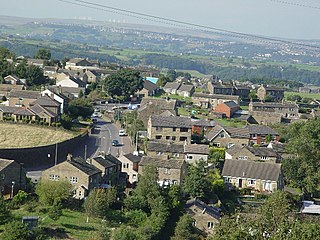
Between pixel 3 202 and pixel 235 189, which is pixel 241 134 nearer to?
pixel 235 189

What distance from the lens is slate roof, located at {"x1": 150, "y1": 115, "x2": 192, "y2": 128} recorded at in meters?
26.6

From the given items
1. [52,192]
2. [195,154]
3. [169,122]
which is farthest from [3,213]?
[169,122]

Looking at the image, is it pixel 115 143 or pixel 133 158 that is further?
pixel 115 143

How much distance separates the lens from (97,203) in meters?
16.5

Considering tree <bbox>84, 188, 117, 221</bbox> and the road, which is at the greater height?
tree <bbox>84, 188, 117, 221</bbox>

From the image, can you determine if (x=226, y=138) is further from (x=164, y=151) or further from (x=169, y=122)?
(x=164, y=151)

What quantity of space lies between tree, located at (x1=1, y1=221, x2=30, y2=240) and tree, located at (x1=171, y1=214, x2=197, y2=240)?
413 centimetres

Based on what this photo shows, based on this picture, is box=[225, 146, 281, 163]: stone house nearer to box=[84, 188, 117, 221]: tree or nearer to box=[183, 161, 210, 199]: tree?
box=[183, 161, 210, 199]: tree

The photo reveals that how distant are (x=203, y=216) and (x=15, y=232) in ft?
18.6

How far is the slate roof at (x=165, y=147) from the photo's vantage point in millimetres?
22906

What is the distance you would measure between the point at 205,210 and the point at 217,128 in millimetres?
10261

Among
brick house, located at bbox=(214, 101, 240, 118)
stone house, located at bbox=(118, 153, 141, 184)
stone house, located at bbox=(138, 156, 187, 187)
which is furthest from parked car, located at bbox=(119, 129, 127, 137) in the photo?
brick house, located at bbox=(214, 101, 240, 118)

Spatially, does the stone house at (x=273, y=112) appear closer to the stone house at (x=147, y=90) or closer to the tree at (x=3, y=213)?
the stone house at (x=147, y=90)

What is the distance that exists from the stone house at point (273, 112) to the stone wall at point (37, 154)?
14.9 meters
